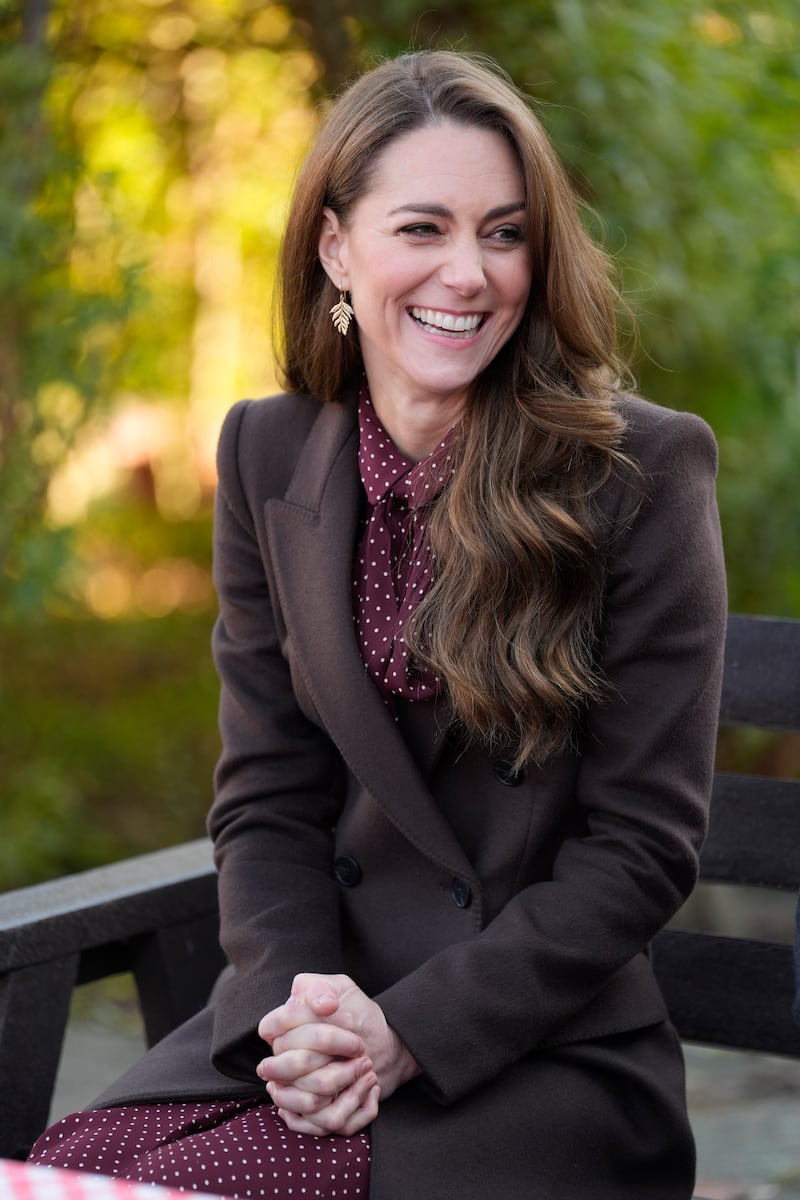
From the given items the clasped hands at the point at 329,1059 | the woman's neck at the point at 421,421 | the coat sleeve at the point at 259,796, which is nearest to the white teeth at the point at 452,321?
the woman's neck at the point at 421,421

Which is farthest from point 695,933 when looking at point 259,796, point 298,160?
point 298,160

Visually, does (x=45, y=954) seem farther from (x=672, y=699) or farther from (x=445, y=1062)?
(x=672, y=699)

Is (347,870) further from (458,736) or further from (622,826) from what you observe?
(622,826)

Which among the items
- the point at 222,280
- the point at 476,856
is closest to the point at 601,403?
the point at 476,856

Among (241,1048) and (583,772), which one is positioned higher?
(583,772)

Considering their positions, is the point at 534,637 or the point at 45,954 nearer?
the point at 534,637

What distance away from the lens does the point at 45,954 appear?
201cm

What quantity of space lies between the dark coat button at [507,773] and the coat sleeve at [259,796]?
11.7 inches

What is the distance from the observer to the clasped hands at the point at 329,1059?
1722mm

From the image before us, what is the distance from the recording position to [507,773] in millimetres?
1924

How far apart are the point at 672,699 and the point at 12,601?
2017 mm

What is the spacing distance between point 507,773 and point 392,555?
332 mm

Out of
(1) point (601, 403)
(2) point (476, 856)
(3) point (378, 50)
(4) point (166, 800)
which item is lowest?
(4) point (166, 800)

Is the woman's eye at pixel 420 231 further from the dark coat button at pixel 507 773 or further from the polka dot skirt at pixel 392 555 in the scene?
the dark coat button at pixel 507 773
